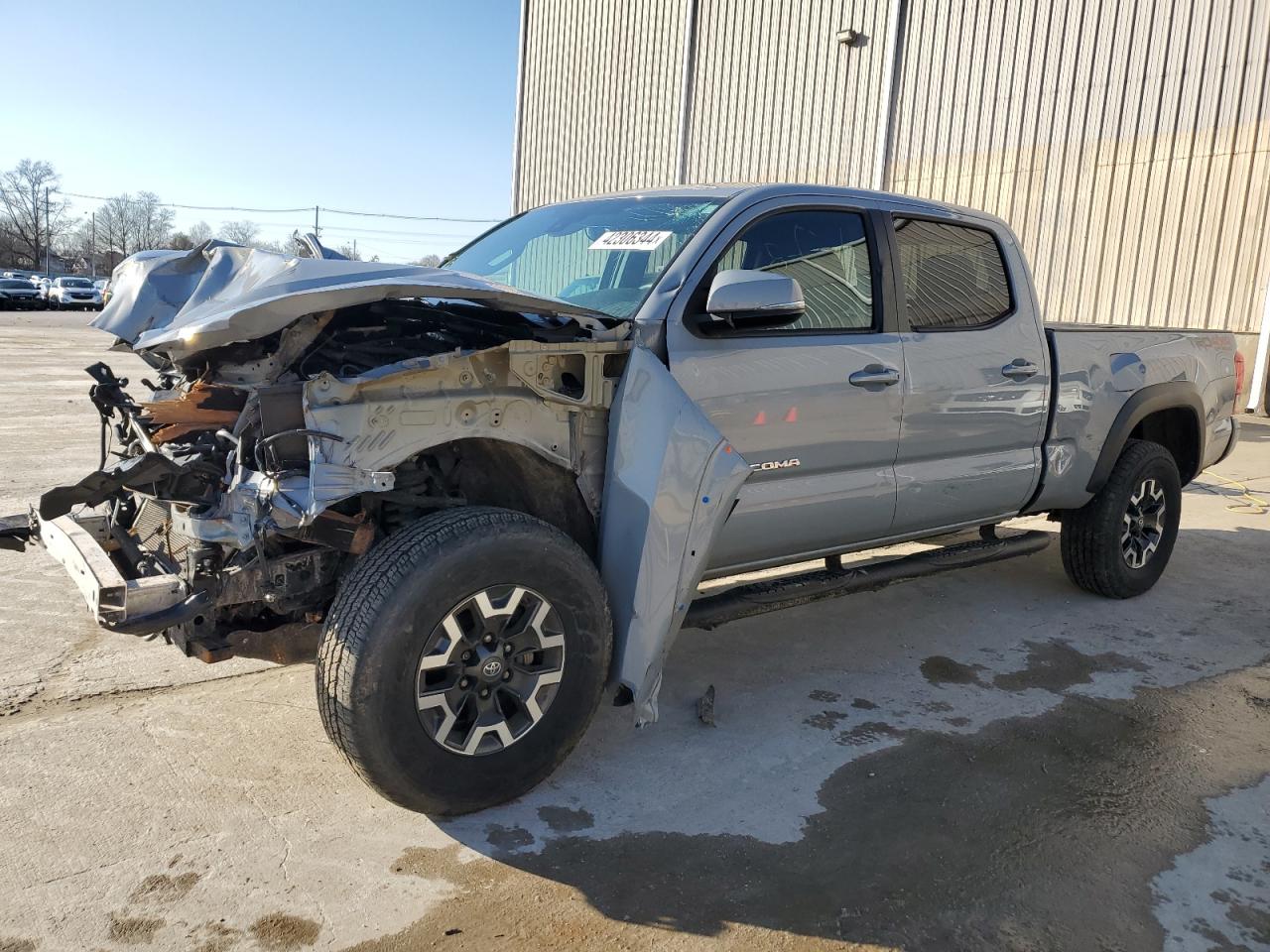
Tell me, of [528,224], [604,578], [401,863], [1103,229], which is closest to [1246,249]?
[1103,229]

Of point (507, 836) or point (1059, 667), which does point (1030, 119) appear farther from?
point (507, 836)

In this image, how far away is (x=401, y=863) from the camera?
8.96ft

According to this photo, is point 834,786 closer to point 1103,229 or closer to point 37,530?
point 37,530

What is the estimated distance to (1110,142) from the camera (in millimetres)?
12602

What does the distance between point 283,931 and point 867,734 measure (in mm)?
2189

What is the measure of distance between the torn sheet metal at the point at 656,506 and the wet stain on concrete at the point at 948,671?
1671mm

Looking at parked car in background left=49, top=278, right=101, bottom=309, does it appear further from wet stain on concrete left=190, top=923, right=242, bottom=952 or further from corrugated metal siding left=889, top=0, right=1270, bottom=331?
wet stain on concrete left=190, top=923, right=242, bottom=952

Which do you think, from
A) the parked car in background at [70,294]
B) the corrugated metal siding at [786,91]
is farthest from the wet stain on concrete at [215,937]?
the parked car in background at [70,294]

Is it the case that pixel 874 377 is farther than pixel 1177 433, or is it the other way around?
pixel 1177 433

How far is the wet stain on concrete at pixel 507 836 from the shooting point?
2859mm

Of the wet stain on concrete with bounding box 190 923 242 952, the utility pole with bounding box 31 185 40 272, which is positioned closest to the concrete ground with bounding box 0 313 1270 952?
the wet stain on concrete with bounding box 190 923 242 952

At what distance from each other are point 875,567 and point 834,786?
135cm

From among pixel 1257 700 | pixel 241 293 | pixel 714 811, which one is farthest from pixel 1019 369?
pixel 241 293

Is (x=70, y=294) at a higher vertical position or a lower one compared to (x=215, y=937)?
higher
